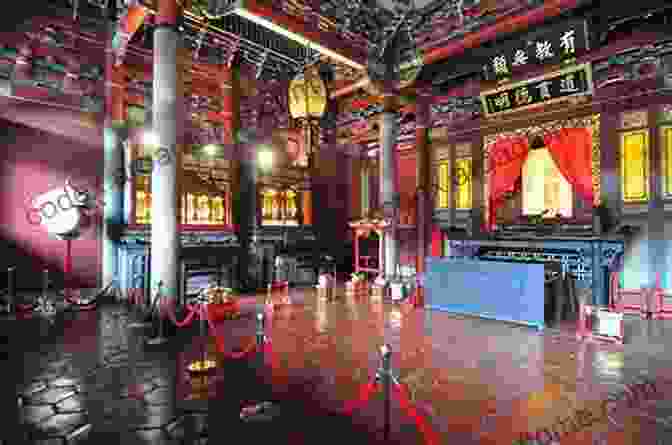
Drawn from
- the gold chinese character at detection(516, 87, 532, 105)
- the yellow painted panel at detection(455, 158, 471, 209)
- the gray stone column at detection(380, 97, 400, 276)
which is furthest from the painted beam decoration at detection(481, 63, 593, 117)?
the gray stone column at detection(380, 97, 400, 276)

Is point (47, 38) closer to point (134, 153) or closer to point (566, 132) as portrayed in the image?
point (134, 153)

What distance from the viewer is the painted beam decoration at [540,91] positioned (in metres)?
7.51

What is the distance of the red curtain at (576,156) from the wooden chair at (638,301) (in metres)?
2.14

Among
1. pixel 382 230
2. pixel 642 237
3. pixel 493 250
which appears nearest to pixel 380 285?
pixel 382 230

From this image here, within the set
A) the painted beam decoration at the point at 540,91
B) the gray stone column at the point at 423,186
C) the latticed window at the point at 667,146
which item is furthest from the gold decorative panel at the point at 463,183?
the latticed window at the point at 667,146

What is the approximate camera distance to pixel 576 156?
29.6 feet

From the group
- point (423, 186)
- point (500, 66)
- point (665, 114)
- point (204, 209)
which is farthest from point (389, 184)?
point (665, 114)

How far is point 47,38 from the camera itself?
7410 millimetres

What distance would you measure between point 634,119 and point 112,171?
485 inches

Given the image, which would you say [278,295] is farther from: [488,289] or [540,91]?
[540,91]

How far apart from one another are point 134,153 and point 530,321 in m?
9.11

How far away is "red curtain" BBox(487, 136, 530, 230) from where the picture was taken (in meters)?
10.0

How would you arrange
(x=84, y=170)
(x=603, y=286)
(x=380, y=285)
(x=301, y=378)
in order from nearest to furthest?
(x=301, y=378)
(x=603, y=286)
(x=84, y=170)
(x=380, y=285)

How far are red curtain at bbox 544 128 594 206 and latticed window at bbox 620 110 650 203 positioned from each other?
2.14 feet
